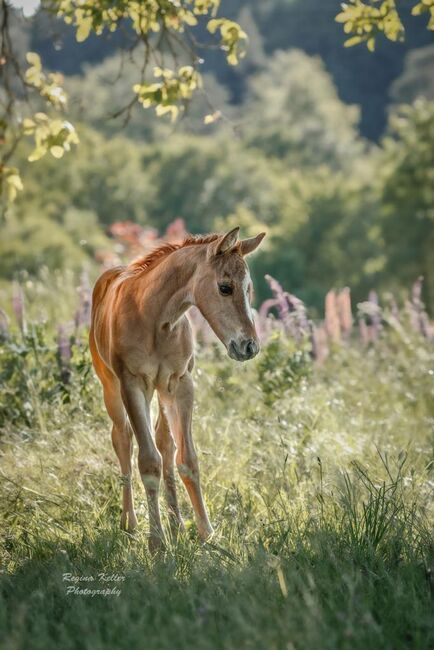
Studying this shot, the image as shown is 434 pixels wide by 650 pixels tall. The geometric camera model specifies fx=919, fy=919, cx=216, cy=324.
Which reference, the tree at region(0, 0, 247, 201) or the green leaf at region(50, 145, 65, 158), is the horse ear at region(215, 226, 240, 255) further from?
the tree at region(0, 0, 247, 201)

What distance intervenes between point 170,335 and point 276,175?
64446 mm

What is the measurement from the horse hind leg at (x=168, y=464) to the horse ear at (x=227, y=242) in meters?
1.25

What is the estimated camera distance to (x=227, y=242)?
18.4 ft

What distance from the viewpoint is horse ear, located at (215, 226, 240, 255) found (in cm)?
555

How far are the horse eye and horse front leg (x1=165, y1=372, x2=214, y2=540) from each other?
33.4 inches

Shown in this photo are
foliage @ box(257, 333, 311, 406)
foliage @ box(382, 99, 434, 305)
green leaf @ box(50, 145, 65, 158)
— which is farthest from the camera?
foliage @ box(382, 99, 434, 305)

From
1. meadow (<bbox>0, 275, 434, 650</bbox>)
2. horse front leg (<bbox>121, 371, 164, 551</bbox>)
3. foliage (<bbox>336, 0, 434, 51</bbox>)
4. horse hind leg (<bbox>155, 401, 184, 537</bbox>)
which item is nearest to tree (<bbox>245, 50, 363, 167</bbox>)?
meadow (<bbox>0, 275, 434, 650</bbox>)

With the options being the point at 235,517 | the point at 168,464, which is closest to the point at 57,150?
the point at 168,464

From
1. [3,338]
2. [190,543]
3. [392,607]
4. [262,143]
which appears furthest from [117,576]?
[262,143]

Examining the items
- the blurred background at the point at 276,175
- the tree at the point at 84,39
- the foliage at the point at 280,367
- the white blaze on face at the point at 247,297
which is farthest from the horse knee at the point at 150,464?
the blurred background at the point at 276,175

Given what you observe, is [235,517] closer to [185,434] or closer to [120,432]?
[185,434]

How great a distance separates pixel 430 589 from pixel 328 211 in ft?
155

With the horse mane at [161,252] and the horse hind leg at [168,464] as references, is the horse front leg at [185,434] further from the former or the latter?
the horse mane at [161,252]

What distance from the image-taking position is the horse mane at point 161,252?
606cm
